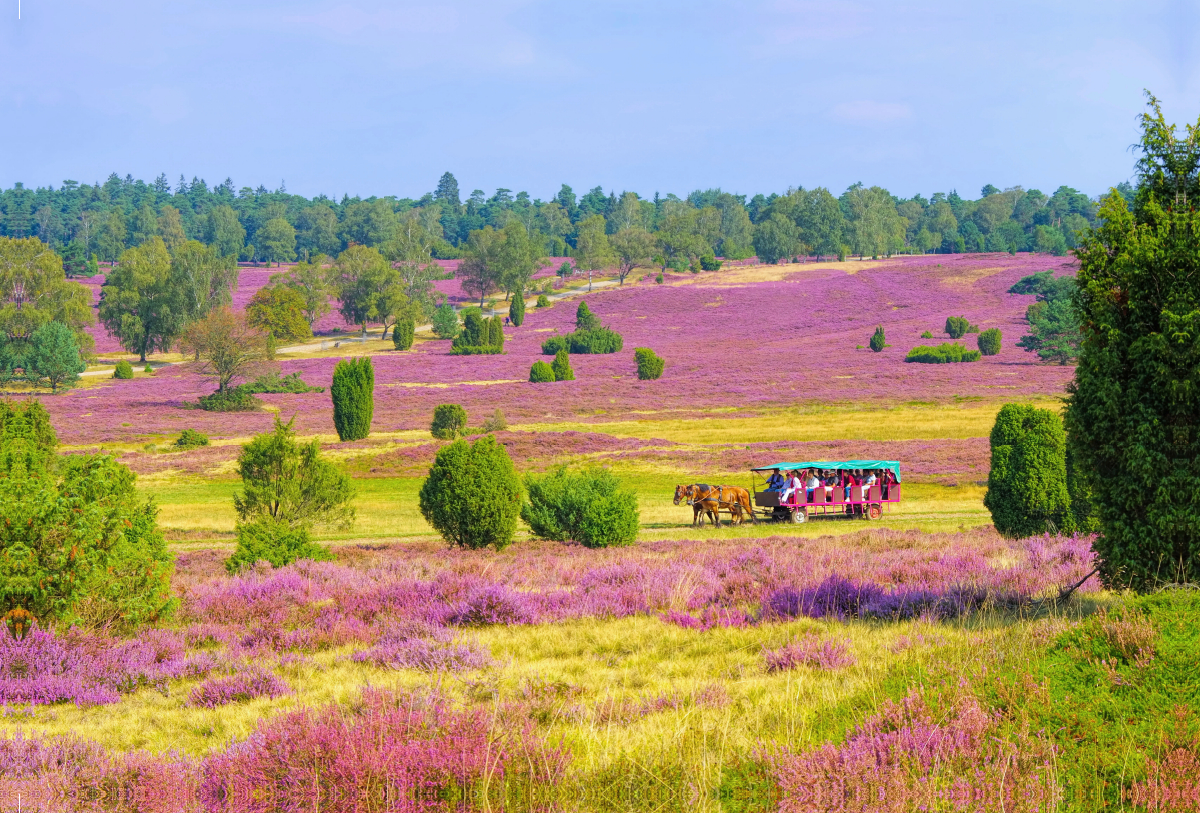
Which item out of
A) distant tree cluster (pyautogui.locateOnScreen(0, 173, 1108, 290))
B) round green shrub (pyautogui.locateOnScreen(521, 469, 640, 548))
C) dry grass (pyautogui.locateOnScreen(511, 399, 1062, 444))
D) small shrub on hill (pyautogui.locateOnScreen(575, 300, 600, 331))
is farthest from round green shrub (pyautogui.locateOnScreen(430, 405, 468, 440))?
distant tree cluster (pyautogui.locateOnScreen(0, 173, 1108, 290))

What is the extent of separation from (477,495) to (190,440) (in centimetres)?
3437

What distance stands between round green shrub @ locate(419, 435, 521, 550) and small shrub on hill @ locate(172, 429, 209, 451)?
32.5 metres

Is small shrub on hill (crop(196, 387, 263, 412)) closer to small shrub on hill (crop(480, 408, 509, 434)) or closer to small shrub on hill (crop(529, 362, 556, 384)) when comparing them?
small shrub on hill (crop(529, 362, 556, 384))

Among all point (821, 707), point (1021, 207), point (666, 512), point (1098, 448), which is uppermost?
point (1021, 207)

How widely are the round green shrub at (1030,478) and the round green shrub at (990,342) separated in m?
60.8

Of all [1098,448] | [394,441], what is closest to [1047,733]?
[1098,448]

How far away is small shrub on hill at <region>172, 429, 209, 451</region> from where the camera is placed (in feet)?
158

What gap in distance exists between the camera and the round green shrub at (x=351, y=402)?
4875cm

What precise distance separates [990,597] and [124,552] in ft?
27.8

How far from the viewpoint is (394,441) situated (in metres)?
47.6

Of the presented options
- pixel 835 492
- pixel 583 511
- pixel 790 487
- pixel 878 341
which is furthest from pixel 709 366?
pixel 583 511

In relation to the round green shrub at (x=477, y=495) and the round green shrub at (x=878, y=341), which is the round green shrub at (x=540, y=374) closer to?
the round green shrub at (x=878, y=341)

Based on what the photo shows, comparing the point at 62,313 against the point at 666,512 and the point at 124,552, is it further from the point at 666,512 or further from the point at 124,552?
the point at 124,552

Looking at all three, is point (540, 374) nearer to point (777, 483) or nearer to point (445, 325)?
point (445, 325)
